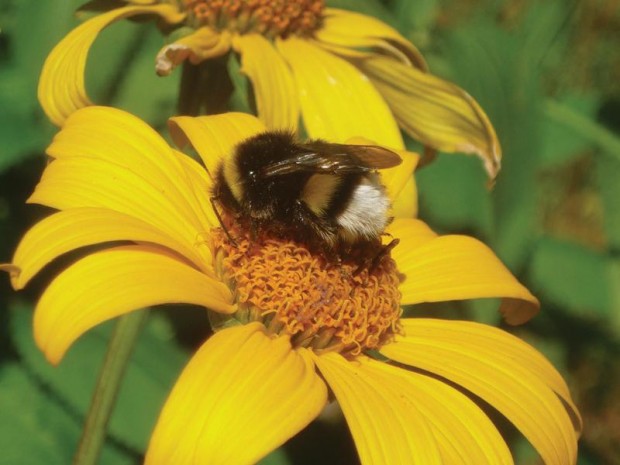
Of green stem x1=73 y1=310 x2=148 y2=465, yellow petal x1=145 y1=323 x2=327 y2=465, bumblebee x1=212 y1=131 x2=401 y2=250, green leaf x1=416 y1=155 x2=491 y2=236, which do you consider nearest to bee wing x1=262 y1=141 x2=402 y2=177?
bumblebee x1=212 y1=131 x2=401 y2=250

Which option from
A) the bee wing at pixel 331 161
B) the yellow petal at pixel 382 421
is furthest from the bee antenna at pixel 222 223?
the yellow petal at pixel 382 421

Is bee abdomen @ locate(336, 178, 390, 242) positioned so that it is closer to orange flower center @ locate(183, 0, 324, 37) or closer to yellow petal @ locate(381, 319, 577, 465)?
yellow petal @ locate(381, 319, 577, 465)

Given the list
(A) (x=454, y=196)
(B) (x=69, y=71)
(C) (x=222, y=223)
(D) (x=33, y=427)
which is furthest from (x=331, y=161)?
(A) (x=454, y=196)

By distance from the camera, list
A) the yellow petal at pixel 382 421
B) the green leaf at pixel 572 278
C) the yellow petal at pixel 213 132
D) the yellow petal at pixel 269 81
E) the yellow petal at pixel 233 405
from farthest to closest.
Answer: the green leaf at pixel 572 278
the yellow petal at pixel 269 81
the yellow petal at pixel 213 132
the yellow petal at pixel 382 421
the yellow petal at pixel 233 405

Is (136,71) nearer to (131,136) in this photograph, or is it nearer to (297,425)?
(131,136)

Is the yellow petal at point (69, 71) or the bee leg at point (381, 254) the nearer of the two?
the bee leg at point (381, 254)

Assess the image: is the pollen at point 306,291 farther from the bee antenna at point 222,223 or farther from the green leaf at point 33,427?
the green leaf at point 33,427

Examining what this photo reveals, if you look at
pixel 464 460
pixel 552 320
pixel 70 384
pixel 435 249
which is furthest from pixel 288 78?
pixel 552 320
